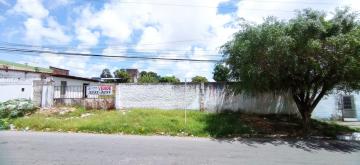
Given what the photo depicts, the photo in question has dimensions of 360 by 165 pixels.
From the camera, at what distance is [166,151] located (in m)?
9.77

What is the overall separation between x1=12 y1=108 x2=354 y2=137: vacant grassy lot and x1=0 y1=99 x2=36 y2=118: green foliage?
3.71ft

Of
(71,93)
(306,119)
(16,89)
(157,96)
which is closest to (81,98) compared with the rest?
(71,93)

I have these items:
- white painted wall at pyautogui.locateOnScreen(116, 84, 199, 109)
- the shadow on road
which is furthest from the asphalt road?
white painted wall at pyautogui.locateOnScreen(116, 84, 199, 109)

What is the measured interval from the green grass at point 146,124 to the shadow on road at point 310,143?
1.48 m

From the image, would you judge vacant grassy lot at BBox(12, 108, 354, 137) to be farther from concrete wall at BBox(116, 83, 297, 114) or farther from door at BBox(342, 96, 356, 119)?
door at BBox(342, 96, 356, 119)

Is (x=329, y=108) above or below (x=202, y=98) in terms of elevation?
below

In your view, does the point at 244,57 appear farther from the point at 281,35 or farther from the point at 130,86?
the point at 130,86

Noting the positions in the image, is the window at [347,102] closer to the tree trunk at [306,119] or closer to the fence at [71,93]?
the tree trunk at [306,119]

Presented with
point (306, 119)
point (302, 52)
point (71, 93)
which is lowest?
point (306, 119)

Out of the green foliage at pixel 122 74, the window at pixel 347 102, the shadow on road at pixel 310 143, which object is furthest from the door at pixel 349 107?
the green foliage at pixel 122 74

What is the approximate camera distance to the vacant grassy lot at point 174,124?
554 inches

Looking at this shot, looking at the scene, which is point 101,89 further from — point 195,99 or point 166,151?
point 166,151

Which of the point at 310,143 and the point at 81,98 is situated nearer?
the point at 310,143

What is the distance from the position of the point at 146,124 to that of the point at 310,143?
6961 mm
